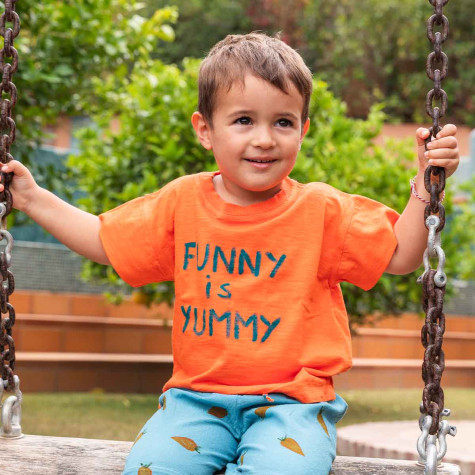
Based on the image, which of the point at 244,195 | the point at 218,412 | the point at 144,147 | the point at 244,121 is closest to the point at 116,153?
the point at 144,147

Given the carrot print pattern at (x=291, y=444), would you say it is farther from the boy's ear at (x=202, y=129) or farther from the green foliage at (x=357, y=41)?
the green foliage at (x=357, y=41)

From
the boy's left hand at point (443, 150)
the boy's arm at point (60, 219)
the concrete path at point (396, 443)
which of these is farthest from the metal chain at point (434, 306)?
the concrete path at point (396, 443)

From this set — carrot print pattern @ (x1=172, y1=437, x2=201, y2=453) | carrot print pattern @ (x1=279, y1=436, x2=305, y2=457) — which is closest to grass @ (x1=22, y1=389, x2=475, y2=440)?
carrot print pattern @ (x1=172, y1=437, x2=201, y2=453)

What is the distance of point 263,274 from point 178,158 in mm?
3758

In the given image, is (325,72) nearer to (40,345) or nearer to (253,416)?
(40,345)

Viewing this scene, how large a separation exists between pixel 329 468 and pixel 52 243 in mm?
6885

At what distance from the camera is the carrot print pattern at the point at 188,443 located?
1.99 m

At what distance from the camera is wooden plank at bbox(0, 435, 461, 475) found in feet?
6.44

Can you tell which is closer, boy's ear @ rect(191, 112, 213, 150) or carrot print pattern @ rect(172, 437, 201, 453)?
carrot print pattern @ rect(172, 437, 201, 453)

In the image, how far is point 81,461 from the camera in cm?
204

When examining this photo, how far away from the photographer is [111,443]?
6.95 feet

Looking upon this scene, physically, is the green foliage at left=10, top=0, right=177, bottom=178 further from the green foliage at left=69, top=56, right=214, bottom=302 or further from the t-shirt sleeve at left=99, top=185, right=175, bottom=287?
the t-shirt sleeve at left=99, top=185, right=175, bottom=287

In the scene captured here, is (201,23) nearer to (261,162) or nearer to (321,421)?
(261,162)

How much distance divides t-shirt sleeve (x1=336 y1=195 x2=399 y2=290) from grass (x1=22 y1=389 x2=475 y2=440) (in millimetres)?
3168
